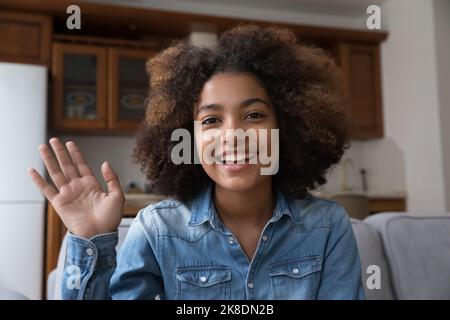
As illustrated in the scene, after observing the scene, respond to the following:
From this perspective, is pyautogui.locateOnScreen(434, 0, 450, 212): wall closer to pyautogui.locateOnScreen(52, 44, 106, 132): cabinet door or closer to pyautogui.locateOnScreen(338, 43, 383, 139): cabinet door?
pyautogui.locateOnScreen(338, 43, 383, 139): cabinet door

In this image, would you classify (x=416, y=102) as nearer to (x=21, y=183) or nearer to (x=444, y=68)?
(x=444, y=68)

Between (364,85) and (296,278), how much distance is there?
0.86ft

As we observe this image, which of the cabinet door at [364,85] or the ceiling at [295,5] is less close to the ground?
the ceiling at [295,5]

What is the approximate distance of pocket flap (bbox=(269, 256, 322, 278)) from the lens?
368 mm

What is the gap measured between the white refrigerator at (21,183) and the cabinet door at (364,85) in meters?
0.32

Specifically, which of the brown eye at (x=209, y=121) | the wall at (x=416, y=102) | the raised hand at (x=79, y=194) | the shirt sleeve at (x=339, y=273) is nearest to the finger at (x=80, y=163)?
the raised hand at (x=79, y=194)

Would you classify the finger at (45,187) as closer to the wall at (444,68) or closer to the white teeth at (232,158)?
the white teeth at (232,158)

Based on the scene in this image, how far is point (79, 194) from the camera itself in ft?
1.02

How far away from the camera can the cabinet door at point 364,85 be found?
45cm

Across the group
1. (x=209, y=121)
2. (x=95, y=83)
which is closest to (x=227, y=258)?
(x=209, y=121)

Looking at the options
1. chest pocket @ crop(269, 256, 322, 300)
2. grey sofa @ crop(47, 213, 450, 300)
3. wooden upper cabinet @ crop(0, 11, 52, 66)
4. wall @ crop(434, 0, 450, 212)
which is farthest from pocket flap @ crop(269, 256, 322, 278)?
wooden upper cabinet @ crop(0, 11, 52, 66)

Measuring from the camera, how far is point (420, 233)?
492 millimetres
